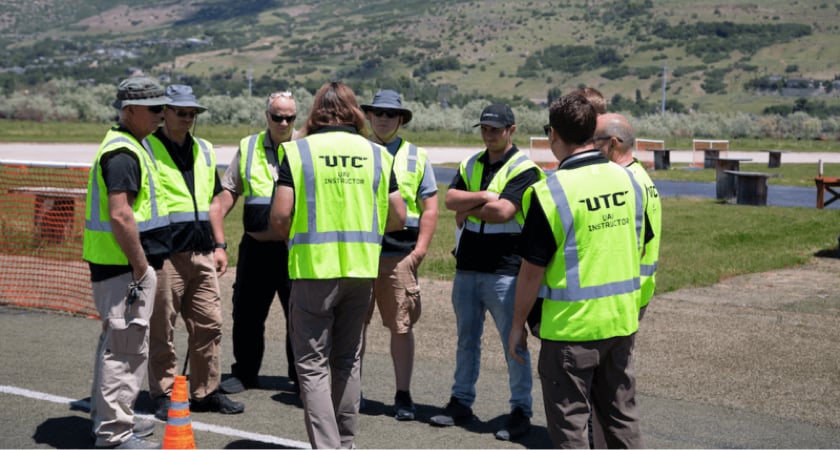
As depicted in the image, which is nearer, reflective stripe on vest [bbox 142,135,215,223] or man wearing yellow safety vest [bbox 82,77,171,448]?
man wearing yellow safety vest [bbox 82,77,171,448]

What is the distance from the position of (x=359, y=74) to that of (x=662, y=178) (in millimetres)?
125686

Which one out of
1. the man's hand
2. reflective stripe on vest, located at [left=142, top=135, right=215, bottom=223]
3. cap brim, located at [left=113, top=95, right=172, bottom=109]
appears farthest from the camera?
the man's hand

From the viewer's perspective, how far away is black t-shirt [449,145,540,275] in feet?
20.6

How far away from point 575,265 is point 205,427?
3.00m

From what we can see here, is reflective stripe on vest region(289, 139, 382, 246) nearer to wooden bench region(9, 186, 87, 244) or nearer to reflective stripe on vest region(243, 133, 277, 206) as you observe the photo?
reflective stripe on vest region(243, 133, 277, 206)

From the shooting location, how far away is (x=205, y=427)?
248 inches

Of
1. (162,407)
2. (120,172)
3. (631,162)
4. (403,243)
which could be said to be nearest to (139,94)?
(120,172)

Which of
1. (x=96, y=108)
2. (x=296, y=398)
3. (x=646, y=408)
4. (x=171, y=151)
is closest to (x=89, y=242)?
(x=171, y=151)

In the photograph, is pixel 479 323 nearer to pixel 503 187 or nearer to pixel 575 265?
pixel 503 187

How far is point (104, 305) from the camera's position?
5691 millimetres

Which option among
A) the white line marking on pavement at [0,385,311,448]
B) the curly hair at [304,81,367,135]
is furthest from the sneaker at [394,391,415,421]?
the curly hair at [304,81,367,135]

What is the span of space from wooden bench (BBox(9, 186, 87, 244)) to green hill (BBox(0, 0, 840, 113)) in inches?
3756

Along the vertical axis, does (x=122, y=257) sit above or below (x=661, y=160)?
above

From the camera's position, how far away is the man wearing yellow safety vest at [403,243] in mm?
6559
